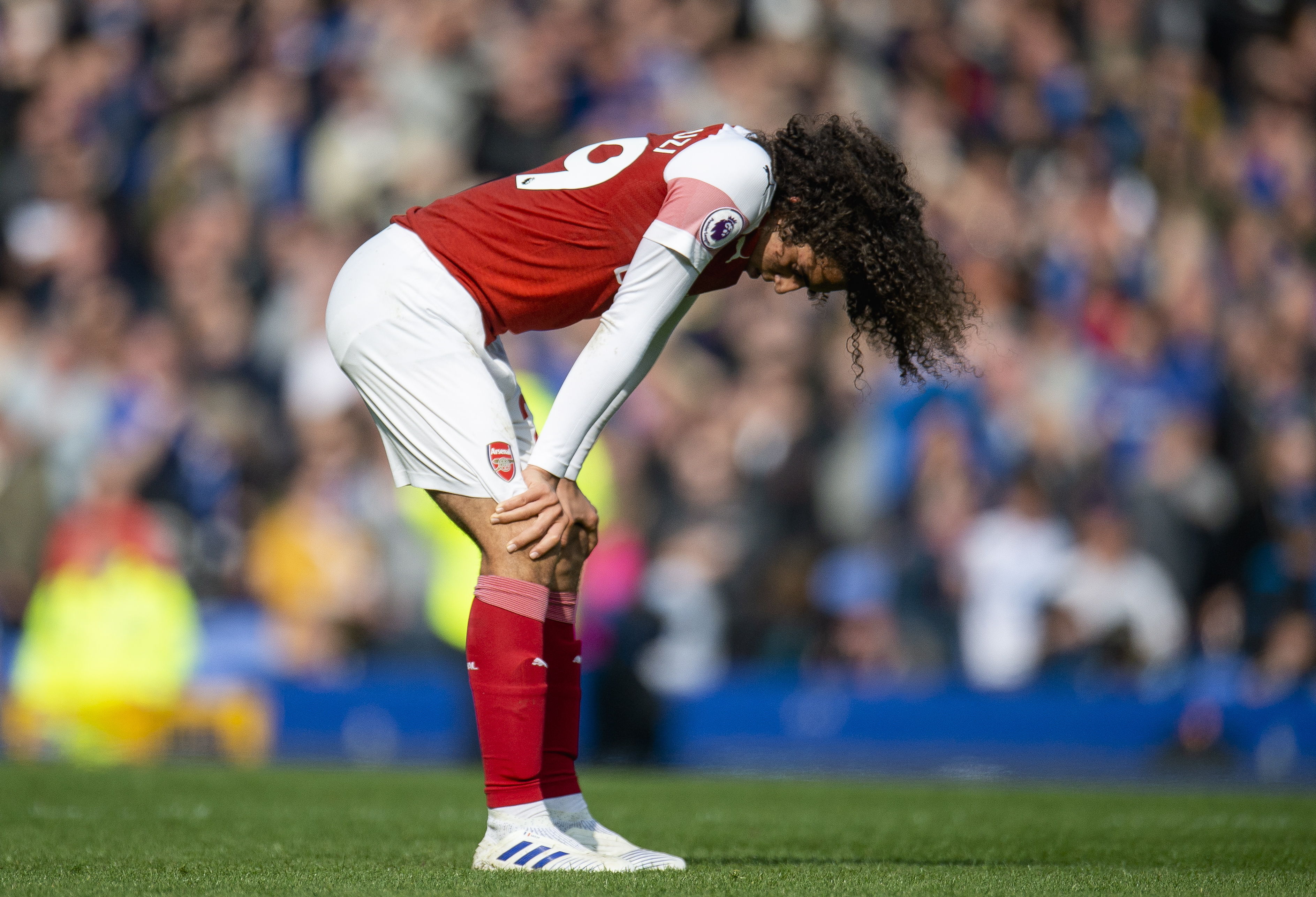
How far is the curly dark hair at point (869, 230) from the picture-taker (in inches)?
161

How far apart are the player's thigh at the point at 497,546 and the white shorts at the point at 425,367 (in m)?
0.04

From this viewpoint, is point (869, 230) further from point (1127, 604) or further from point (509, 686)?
point (1127, 604)

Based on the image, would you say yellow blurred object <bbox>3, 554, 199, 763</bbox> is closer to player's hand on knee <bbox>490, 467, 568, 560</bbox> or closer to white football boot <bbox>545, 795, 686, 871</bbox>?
white football boot <bbox>545, 795, 686, 871</bbox>

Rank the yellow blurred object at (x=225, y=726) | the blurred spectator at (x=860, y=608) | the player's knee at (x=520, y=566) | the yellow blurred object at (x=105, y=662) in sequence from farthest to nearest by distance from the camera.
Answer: the blurred spectator at (x=860, y=608)
the yellow blurred object at (x=105, y=662)
the yellow blurred object at (x=225, y=726)
the player's knee at (x=520, y=566)

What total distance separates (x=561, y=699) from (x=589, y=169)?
4.56 ft

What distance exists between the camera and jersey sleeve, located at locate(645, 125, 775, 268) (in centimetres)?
388

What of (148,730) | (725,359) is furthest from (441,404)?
(725,359)

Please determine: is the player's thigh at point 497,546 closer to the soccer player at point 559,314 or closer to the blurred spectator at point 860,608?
the soccer player at point 559,314

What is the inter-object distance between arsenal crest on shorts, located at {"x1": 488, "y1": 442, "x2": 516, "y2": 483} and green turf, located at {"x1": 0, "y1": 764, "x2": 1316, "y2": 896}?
0.94 meters

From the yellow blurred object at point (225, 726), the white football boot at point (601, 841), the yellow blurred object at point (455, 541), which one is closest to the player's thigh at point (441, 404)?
the white football boot at point (601, 841)

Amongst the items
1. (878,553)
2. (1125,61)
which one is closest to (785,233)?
(878,553)

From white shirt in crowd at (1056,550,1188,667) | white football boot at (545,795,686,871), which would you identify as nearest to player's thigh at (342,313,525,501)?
white football boot at (545,795,686,871)

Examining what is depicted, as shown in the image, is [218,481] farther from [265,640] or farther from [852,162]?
[852,162]

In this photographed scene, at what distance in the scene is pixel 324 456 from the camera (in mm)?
10484
